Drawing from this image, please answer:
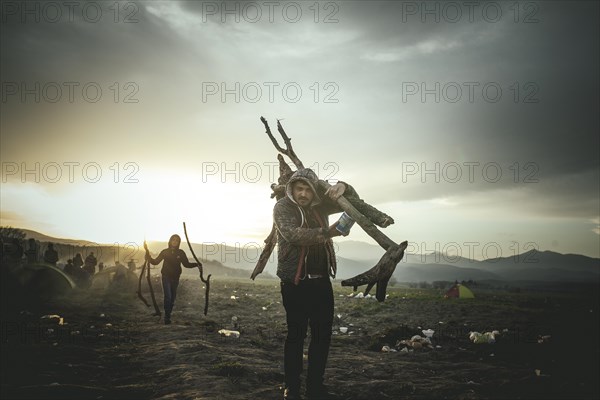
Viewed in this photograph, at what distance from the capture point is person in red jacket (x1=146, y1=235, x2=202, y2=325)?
12.2m

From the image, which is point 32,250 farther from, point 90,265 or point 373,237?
point 373,237

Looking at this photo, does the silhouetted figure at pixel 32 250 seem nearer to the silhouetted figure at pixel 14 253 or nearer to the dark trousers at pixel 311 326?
the silhouetted figure at pixel 14 253

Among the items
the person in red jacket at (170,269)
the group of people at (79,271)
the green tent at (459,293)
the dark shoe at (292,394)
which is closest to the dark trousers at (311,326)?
the dark shoe at (292,394)

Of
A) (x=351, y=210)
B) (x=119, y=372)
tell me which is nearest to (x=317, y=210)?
(x=351, y=210)

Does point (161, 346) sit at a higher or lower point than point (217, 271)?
higher

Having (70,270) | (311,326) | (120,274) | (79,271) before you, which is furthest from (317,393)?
(120,274)

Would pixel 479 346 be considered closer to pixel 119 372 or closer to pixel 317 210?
pixel 317 210

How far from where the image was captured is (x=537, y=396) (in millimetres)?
5480

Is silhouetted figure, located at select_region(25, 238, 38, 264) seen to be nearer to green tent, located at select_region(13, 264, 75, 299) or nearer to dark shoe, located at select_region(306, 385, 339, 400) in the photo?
green tent, located at select_region(13, 264, 75, 299)

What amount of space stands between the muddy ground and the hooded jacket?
209cm

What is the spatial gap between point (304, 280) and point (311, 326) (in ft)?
2.14

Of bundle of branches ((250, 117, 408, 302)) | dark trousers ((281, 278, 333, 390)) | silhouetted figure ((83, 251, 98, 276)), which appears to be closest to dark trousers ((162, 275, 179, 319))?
bundle of branches ((250, 117, 408, 302))

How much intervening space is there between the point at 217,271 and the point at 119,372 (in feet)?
455

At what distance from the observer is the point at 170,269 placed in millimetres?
12352
